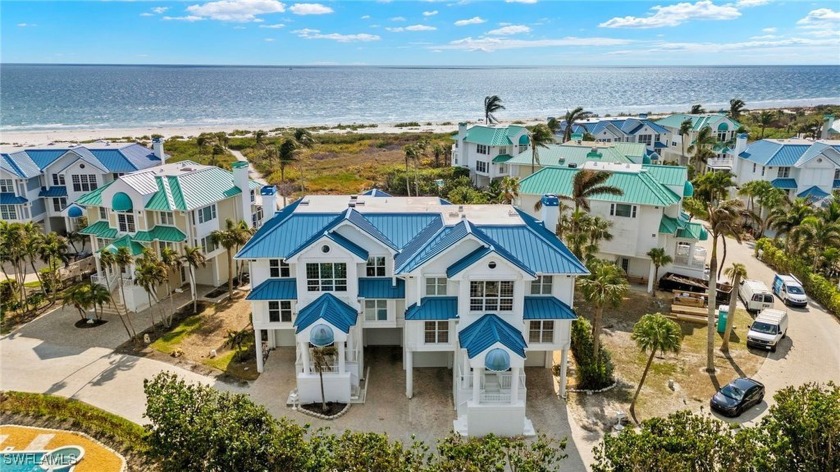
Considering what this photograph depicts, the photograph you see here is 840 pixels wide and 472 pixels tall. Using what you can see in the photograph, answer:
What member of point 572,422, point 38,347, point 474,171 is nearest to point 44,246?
point 38,347

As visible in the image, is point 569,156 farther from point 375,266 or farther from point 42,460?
point 42,460

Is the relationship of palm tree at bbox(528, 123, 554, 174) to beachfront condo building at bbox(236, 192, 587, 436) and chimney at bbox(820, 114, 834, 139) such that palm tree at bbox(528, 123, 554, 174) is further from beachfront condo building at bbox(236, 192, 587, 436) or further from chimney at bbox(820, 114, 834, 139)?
chimney at bbox(820, 114, 834, 139)

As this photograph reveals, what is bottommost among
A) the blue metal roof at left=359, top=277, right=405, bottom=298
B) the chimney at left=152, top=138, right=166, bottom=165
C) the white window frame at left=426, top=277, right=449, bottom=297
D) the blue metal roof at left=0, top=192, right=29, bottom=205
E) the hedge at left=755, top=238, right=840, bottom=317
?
the hedge at left=755, top=238, right=840, bottom=317

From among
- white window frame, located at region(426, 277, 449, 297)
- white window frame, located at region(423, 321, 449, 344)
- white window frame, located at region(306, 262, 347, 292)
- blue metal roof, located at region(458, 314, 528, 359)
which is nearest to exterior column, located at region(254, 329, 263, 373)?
white window frame, located at region(306, 262, 347, 292)

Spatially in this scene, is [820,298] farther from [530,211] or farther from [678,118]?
[678,118]

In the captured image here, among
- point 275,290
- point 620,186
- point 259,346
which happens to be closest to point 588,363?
point 620,186

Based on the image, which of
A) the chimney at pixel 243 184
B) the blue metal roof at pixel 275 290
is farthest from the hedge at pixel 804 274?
the chimney at pixel 243 184
